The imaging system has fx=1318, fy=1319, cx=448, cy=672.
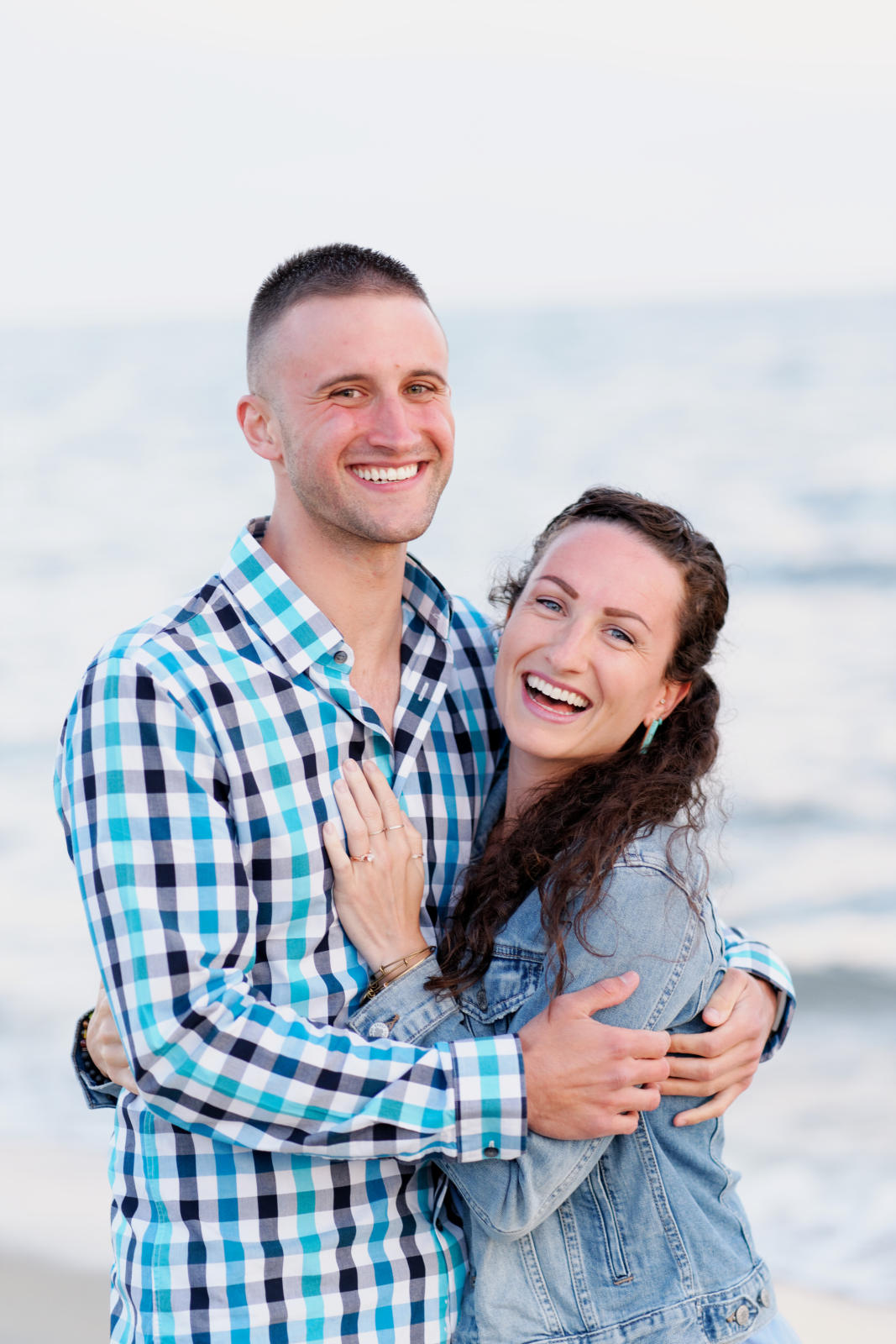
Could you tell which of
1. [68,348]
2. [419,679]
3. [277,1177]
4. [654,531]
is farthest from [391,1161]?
[68,348]

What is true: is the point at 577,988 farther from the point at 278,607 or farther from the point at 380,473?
the point at 380,473

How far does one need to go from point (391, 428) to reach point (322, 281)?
304 millimetres

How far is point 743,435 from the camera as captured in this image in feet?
62.1

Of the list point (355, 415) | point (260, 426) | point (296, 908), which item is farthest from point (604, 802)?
point (260, 426)

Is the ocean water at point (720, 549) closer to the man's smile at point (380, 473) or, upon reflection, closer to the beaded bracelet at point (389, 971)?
the man's smile at point (380, 473)

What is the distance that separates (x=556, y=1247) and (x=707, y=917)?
0.58 metres

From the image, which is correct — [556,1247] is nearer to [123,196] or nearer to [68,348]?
[123,196]

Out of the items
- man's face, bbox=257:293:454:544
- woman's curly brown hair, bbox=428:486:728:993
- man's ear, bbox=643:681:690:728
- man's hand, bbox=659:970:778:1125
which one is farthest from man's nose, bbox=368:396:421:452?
man's hand, bbox=659:970:778:1125

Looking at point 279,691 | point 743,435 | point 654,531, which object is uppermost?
point 743,435

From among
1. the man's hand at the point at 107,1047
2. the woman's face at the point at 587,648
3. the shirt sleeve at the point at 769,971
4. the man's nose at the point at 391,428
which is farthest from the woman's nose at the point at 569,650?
the man's hand at the point at 107,1047

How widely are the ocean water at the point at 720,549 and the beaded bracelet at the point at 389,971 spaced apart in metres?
1.17

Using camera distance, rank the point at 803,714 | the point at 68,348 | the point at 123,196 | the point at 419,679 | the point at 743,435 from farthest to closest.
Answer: the point at 68,348, the point at 123,196, the point at 743,435, the point at 803,714, the point at 419,679

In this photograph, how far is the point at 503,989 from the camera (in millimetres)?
2139

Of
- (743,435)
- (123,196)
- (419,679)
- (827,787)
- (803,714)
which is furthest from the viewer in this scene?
(123,196)
